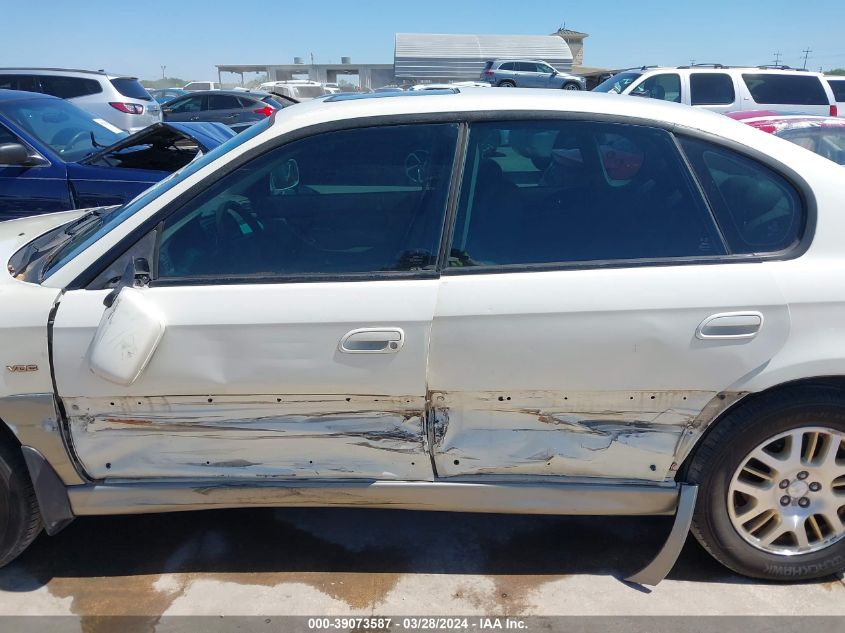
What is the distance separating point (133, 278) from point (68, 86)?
36.0ft

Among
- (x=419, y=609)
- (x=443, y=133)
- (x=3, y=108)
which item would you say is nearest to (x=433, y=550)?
(x=419, y=609)

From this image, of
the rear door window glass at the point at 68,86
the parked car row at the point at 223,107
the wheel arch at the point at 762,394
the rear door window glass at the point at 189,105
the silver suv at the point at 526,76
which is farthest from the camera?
the silver suv at the point at 526,76

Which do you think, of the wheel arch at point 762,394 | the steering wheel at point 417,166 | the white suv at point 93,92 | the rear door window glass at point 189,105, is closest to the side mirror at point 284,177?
the steering wheel at point 417,166

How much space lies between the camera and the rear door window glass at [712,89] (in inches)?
479

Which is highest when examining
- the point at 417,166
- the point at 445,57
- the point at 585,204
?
the point at 417,166

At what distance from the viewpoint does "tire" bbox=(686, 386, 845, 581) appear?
7.70ft

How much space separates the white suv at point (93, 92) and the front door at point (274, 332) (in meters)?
9.53

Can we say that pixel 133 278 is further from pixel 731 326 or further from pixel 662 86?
pixel 662 86

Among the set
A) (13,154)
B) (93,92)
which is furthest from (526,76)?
(13,154)

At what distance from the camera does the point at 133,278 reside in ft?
7.59

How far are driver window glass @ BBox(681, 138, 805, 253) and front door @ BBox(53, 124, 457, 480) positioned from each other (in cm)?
88

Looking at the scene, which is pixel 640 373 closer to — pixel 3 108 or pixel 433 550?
pixel 433 550

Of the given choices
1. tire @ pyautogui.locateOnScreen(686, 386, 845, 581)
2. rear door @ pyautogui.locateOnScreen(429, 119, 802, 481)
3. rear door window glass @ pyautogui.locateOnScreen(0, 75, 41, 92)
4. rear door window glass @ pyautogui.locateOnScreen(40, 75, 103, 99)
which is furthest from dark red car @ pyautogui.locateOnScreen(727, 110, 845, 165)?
rear door window glass @ pyautogui.locateOnScreen(40, 75, 103, 99)

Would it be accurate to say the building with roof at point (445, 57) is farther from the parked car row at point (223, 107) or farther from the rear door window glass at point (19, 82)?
the rear door window glass at point (19, 82)
